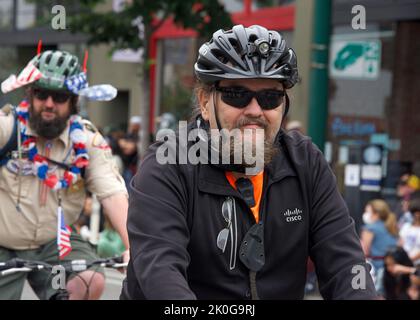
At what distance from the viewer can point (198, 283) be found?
299 cm

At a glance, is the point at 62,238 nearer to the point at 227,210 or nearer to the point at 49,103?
the point at 49,103

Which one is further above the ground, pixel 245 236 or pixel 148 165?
pixel 148 165

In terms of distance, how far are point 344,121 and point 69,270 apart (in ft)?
32.2

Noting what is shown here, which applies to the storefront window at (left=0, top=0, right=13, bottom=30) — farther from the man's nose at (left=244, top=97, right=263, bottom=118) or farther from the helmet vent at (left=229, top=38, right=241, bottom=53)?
the man's nose at (left=244, top=97, right=263, bottom=118)

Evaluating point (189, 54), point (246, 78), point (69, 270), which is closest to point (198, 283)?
point (246, 78)

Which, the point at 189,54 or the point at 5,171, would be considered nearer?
the point at 5,171

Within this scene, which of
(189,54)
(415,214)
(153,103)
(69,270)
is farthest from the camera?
(153,103)

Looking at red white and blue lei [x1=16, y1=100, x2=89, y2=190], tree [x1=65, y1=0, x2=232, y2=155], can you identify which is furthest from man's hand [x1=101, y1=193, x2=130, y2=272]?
tree [x1=65, y1=0, x2=232, y2=155]

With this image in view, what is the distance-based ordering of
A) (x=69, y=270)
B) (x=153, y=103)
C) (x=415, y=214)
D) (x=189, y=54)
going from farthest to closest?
(x=153, y=103) < (x=189, y=54) < (x=415, y=214) < (x=69, y=270)

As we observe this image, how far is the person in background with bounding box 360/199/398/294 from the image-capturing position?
30.1 ft

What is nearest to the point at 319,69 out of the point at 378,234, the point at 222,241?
the point at 378,234

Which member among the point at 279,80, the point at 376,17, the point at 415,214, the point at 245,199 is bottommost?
the point at 415,214

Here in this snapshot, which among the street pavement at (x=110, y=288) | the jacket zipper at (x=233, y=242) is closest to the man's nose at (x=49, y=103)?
the jacket zipper at (x=233, y=242)

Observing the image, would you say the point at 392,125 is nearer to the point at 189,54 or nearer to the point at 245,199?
the point at 189,54
